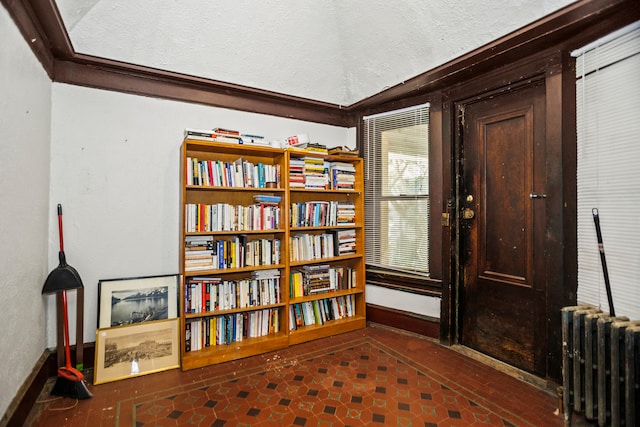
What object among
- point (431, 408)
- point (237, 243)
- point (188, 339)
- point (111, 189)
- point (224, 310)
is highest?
point (111, 189)

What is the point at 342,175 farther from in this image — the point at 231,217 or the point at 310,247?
the point at 231,217

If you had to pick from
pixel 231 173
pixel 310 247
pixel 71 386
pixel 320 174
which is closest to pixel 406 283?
pixel 310 247

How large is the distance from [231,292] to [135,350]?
0.84 meters

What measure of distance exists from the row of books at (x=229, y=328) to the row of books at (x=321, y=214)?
36.5 inches

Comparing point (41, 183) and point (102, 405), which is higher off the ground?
point (41, 183)

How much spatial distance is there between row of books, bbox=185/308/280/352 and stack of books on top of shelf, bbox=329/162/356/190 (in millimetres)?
1462

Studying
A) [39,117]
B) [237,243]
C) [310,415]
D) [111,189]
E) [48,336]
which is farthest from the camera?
[237,243]

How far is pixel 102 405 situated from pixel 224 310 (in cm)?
100

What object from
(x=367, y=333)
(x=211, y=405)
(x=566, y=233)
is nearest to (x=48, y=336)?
(x=211, y=405)

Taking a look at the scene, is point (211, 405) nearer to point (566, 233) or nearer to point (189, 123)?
point (189, 123)

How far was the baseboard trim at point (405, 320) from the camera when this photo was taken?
311cm

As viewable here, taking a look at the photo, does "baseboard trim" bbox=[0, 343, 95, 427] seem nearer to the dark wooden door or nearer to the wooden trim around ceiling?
the wooden trim around ceiling

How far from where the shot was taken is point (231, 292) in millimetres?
2820

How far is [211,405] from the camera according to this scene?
2.07 m
